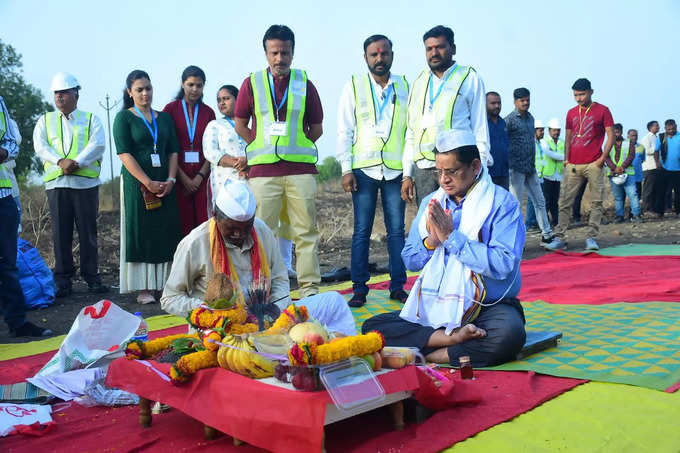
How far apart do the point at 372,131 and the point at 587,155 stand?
14.7ft

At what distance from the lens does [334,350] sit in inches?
99.7

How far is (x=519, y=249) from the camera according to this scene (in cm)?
378

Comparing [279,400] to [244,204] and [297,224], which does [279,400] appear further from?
[297,224]

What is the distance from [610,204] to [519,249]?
49.1ft

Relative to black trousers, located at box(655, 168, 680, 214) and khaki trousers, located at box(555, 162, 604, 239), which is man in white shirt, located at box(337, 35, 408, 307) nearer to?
khaki trousers, located at box(555, 162, 604, 239)

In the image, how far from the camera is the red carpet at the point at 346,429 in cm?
263

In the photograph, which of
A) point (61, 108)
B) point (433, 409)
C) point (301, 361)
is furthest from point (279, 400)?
point (61, 108)

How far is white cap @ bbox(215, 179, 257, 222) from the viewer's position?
3482 mm

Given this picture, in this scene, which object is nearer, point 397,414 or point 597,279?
point 397,414

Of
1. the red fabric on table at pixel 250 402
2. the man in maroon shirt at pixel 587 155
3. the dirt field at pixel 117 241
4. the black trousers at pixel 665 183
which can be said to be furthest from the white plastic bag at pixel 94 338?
the black trousers at pixel 665 183

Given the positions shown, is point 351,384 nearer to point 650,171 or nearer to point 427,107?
point 427,107

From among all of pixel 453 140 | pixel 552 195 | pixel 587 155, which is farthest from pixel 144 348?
pixel 552 195

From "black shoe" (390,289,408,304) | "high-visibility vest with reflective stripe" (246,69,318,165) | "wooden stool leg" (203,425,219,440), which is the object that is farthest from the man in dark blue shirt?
"wooden stool leg" (203,425,219,440)

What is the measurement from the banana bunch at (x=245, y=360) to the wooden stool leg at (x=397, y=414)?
1.68ft
